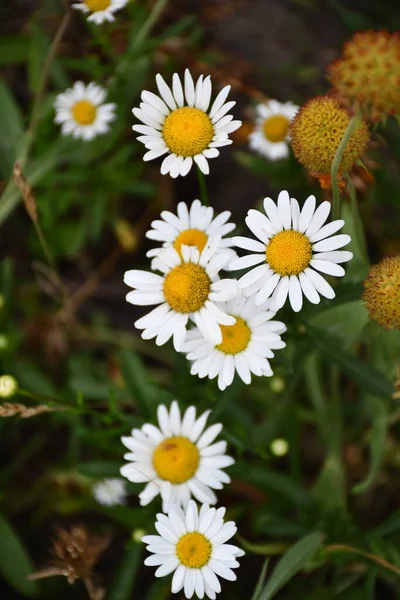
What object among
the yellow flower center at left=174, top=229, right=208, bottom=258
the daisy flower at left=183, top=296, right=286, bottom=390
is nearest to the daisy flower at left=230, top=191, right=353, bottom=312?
the daisy flower at left=183, top=296, right=286, bottom=390

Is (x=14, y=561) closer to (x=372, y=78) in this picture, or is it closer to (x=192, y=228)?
(x=192, y=228)

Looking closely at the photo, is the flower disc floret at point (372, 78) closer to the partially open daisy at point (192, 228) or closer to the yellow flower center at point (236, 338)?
the partially open daisy at point (192, 228)

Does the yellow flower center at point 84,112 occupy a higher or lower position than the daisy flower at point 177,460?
higher

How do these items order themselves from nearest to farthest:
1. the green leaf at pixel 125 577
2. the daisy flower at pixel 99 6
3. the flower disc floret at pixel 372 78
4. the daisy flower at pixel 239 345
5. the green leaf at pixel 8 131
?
the flower disc floret at pixel 372 78
the daisy flower at pixel 239 345
the daisy flower at pixel 99 6
the green leaf at pixel 125 577
the green leaf at pixel 8 131

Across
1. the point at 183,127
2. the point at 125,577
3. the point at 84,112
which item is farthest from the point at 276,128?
the point at 125,577

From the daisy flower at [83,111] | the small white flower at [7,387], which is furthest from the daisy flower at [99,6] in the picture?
the small white flower at [7,387]

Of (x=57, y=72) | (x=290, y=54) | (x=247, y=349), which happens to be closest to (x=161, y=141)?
(x=247, y=349)

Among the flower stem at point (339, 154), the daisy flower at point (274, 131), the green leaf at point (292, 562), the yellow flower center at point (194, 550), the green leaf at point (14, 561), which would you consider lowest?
the green leaf at point (14, 561)
